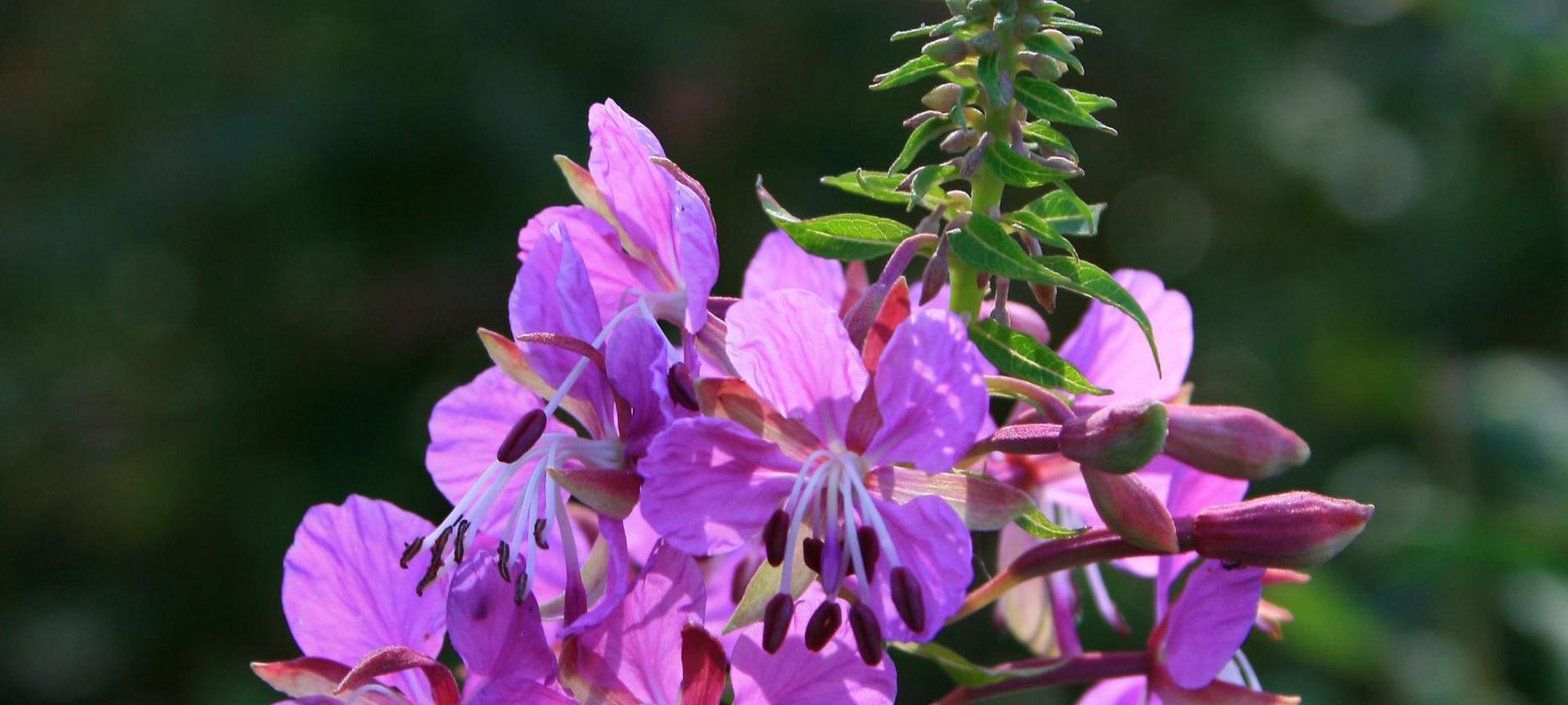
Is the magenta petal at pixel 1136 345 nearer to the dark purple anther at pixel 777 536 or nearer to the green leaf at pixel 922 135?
the green leaf at pixel 922 135

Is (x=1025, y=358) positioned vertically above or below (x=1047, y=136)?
below

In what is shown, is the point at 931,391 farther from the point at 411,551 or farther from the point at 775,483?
the point at 411,551

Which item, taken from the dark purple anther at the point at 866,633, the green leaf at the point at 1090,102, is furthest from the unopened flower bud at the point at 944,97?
the dark purple anther at the point at 866,633

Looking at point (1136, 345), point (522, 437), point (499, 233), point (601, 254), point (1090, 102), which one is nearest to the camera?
point (522, 437)

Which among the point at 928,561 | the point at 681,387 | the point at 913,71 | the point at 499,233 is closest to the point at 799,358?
the point at 681,387

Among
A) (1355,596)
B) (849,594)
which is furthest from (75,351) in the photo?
(849,594)
